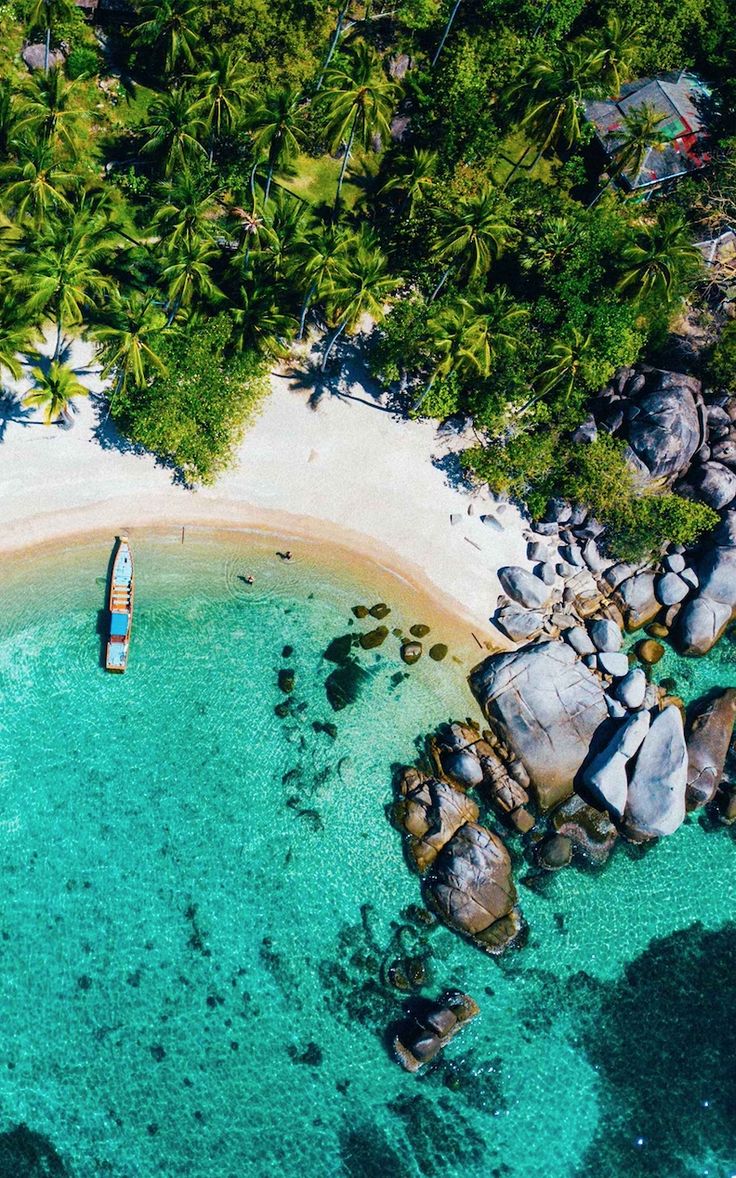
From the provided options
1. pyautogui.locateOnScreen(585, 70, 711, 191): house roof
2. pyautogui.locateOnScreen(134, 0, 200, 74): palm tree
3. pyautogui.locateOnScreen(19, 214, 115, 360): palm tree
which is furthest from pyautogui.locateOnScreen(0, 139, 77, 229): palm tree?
pyautogui.locateOnScreen(585, 70, 711, 191): house roof

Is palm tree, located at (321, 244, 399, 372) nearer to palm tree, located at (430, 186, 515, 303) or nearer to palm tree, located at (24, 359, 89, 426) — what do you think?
palm tree, located at (430, 186, 515, 303)

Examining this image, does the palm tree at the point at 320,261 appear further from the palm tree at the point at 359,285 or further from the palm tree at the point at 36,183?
the palm tree at the point at 36,183

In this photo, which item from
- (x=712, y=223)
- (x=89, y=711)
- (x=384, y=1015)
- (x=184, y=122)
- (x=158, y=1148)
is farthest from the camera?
(x=712, y=223)

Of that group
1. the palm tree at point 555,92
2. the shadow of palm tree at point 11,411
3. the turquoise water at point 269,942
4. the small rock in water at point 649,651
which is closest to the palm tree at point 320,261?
the palm tree at point 555,92

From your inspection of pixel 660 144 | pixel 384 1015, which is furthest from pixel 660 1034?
pixel 660 144

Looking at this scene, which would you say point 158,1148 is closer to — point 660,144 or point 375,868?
point 375,868

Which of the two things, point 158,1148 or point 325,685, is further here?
point 325,685
